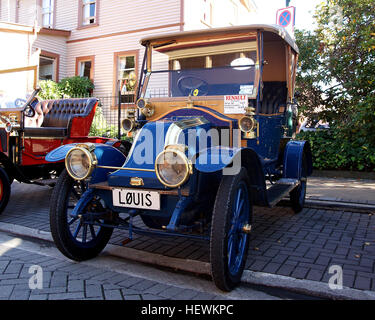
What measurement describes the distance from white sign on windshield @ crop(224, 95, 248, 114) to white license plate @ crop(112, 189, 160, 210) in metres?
1.49

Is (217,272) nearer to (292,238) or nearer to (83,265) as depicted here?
(83,265)

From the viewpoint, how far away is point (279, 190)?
438 centimetres

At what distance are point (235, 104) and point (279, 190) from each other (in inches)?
49.7

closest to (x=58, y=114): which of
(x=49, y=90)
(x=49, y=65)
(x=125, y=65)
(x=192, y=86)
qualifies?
(x=192, y=86)

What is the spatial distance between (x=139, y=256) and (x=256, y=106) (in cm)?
211

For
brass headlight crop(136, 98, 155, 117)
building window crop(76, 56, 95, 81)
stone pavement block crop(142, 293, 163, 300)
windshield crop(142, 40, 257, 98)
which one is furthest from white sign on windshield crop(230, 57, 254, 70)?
Answer: building window crop(76, 56, 95, 81)

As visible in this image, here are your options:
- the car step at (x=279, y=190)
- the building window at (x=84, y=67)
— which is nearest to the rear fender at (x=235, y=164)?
the car step at (x=279, y=190)

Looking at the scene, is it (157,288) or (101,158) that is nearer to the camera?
(157,288)

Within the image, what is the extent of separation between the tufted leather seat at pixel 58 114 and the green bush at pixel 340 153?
19.2ft

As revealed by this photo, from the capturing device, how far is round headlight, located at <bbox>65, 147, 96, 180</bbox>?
10.3ft

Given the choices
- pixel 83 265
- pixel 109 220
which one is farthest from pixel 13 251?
pixel 109 220

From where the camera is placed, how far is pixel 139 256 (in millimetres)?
3703

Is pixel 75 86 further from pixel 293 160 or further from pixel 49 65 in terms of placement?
pixel 293 160

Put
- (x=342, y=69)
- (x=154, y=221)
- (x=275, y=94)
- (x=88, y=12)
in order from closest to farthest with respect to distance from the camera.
→ (x=154, y=221) → (x=275, y=94) → (x=342, y=69) → (x=88, y=12)
